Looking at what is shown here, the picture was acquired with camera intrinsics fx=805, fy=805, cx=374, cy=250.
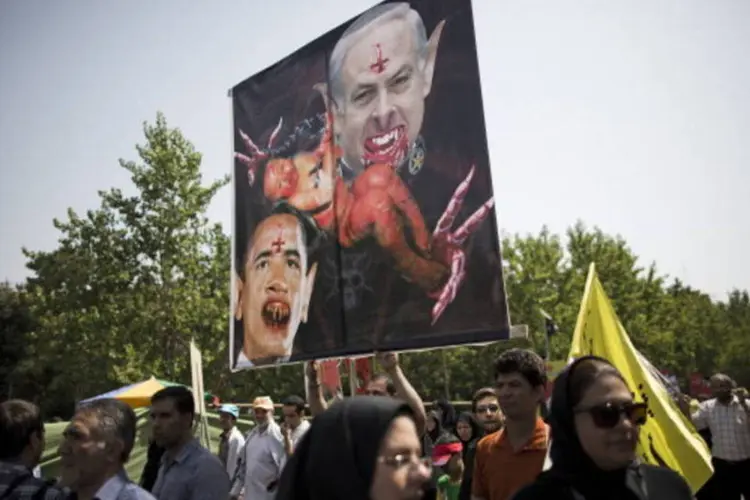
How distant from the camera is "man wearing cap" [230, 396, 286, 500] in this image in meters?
7.82

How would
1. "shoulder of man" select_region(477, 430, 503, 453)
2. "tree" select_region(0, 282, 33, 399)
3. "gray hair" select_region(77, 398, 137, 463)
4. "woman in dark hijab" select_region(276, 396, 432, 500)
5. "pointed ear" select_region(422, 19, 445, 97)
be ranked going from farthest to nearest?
1. "tree" select_region(0, 282, 33, 399)
2. "pointed ear" select_region(422, 19, 445, 97)
3. "shoulder of man" select_region(477, 430, 503, 453)
4. "gray hair" select_region(77, 398, 137, 463)
5. "woman in dark hijab" select_region(276, 396, 432, 500)

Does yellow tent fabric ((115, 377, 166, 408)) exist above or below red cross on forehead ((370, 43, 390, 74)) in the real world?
below

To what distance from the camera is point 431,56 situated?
6.91 m

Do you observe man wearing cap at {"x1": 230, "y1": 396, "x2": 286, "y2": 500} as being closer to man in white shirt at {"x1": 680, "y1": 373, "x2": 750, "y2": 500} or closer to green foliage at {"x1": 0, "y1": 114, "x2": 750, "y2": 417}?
man in white shirt at {"x1": 680, "y1": 373, "x2": 750, "y2": 500}

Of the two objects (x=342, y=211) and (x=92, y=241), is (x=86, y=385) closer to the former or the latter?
(x=92, y=241)

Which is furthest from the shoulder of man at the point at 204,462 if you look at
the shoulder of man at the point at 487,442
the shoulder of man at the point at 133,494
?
the shoulder of man at the point at 487,442

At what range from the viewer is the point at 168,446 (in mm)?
4512

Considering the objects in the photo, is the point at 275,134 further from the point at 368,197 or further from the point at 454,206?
the point at 454,206

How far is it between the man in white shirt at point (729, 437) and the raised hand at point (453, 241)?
170 inches

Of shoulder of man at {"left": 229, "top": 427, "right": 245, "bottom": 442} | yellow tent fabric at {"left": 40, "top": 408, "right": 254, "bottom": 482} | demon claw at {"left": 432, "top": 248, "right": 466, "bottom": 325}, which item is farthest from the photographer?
yellow tent fabric at {"left": 40, "top": 408, "right": 254, "bottom": 482}

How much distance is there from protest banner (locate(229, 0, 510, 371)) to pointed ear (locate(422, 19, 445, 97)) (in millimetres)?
10

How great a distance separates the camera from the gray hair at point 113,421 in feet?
11.4

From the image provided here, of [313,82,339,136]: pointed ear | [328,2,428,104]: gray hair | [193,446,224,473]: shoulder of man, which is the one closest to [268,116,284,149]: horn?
[313,82,339,136]: pointed ear

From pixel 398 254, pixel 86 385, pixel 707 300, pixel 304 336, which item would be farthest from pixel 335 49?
pixel 707 300
